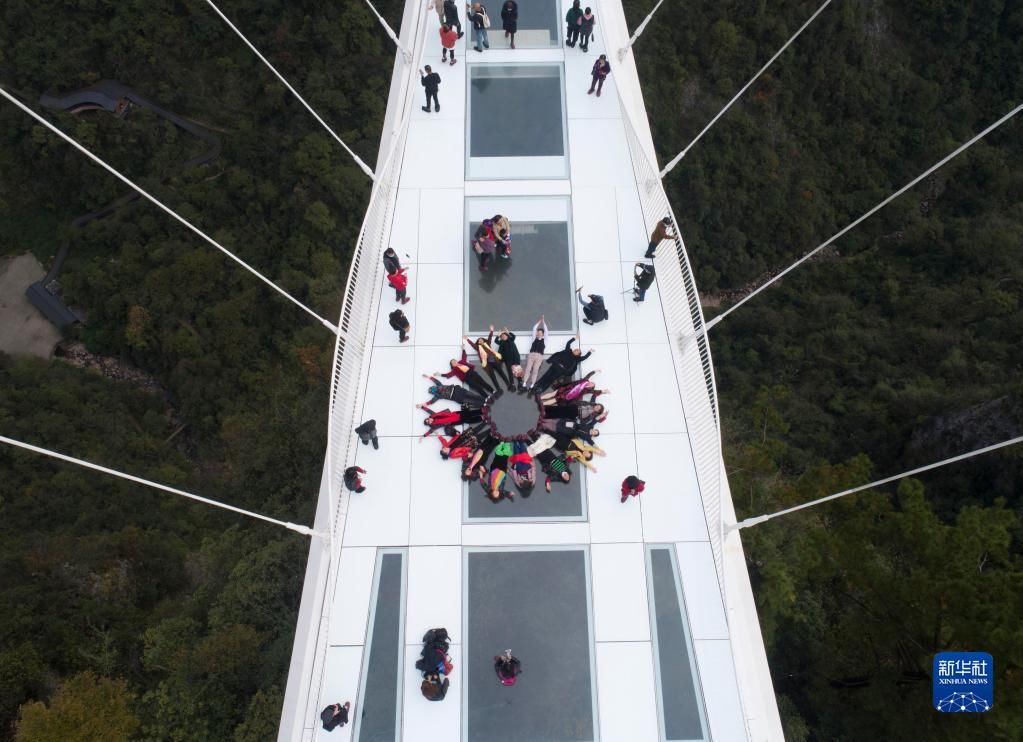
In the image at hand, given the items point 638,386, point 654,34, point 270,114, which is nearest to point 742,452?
point 638,386

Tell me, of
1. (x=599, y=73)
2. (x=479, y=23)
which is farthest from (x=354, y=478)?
(x=479, y=23)

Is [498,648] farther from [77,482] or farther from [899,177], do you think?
[899,177]

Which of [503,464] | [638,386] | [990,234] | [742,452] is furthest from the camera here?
[990,234]

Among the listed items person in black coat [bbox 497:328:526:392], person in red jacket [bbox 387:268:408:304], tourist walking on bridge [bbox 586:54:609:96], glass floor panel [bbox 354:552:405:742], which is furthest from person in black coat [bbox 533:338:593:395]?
tourist walking on bridge [bbox 586:54:609:96]

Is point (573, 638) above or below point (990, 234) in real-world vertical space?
below

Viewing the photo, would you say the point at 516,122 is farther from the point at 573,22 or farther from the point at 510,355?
the point at 510,355

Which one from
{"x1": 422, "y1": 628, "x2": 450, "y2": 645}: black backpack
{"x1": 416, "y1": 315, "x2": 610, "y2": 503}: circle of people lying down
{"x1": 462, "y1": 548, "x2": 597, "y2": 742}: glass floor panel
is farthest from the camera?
{"x1": 416, "y1": 315, "x2": 610, "y2": 503}: circle of people lying down

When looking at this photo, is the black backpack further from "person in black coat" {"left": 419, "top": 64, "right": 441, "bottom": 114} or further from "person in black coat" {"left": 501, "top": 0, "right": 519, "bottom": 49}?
"person in black coat" {"left": 501, "top": 0, "right": 519, "bottom": 49}
